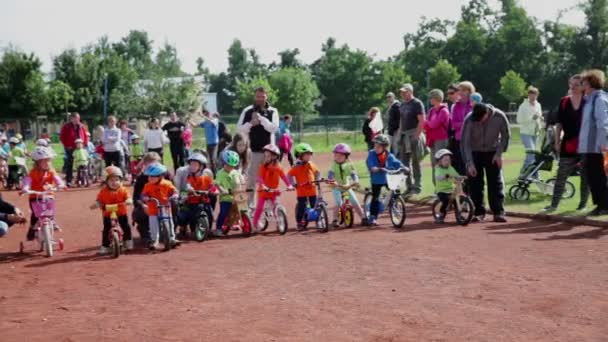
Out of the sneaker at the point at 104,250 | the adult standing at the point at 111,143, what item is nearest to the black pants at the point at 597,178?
the sneaker at the point at 104,250

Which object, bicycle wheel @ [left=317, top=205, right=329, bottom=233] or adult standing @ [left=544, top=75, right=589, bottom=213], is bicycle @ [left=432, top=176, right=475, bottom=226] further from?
bicycle wheel @ [left=317, top=205, right=329, bottom=233]

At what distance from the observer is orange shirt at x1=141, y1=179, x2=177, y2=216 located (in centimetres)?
1114

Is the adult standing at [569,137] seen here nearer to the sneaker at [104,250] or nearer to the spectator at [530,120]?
the spectator at [530,120]

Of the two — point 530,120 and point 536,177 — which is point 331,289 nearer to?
point 536,177

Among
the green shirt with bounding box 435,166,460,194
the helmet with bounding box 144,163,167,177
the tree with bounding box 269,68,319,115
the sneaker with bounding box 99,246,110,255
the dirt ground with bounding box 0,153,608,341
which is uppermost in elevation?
the tree with bounding box 269,68,319,115

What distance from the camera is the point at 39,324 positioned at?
270 inches

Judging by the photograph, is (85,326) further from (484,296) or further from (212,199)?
(212,199)

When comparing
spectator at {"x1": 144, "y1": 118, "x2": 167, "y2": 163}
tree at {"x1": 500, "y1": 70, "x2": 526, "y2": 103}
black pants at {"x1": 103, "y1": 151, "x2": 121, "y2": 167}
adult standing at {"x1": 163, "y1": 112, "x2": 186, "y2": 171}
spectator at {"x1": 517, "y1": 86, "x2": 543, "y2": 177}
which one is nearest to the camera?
spectator at {"x1": 517, "y1": 86, "x2": 543, "y2": 177}

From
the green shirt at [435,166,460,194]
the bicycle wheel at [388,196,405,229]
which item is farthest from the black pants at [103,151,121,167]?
the green shirt at [435,166,460,194]

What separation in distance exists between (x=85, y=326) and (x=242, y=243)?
4.90m

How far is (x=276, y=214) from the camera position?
12320 mm

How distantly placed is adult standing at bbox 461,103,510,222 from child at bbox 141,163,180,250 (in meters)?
4.63

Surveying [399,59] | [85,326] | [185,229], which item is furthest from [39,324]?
[399,59]

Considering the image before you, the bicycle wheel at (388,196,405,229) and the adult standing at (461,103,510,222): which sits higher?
the adult standing at (461,103,510,222)
